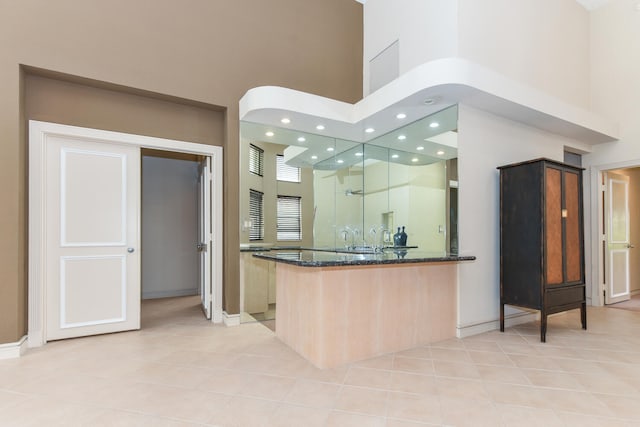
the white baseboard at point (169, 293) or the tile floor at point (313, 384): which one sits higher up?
the tile floor at point (313, 384)

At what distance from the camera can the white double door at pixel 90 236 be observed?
338cm

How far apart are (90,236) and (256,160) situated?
6.58ft

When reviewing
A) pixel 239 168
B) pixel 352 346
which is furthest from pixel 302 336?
pixel 239 168

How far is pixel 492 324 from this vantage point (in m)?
3.77

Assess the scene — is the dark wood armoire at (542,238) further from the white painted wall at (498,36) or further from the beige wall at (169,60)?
the beige wall at (169,60)

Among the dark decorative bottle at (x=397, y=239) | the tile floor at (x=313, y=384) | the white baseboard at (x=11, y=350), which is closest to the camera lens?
the tile floor at (x=313, y=384)

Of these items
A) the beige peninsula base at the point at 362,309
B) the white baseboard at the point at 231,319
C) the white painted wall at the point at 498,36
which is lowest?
the white baseboard at the point at 231,319

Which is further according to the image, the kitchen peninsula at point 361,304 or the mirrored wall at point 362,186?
the mirrored wall at point 362,186

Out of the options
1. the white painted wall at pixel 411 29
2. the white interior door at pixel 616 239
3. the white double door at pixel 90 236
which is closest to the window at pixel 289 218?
the white double door at pixel 90 236

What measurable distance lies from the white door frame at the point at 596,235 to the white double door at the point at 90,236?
637cm

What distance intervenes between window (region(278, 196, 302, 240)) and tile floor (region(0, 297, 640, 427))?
4.70 ft

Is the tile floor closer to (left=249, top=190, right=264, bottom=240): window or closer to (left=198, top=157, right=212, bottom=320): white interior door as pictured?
(left=198, top=157, right=212, bottom=320): white interior door

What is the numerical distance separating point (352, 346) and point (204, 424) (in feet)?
4.30

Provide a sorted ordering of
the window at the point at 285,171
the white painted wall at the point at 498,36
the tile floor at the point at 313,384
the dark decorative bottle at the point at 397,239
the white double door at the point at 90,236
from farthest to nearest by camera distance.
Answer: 1. the dark decorative bottle at the point at 397,239
2. the window at the point at 285,171
3. the white painted wall at the point at 498,36
4. the white double door at the point at 90,236
5. the tile floor at the point at 313,384
